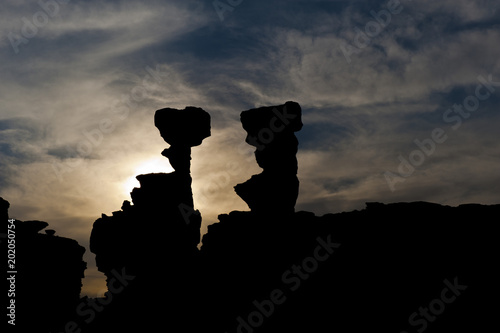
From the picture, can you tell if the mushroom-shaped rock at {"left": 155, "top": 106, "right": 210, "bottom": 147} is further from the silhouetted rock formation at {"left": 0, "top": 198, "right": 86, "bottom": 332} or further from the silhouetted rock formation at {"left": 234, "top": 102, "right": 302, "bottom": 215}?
the silhouetted rock formation at {"left": 0, "top": 198, "right": 86, "bottom": 332}

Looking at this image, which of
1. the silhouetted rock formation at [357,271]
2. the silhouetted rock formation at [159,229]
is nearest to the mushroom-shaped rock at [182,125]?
the silhouetted rock formation at [159,229]

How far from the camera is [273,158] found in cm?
4281

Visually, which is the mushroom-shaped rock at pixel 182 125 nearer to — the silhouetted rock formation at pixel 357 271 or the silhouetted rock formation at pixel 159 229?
the silhouetted rock formation at pixel 159 229

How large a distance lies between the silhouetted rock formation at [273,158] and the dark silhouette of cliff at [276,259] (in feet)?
0.32

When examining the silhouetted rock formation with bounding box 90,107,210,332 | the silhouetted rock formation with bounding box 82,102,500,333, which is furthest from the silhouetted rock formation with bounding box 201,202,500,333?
the silhouetted rock formation with bounding box 90,107,210,332

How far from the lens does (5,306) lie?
4728cm

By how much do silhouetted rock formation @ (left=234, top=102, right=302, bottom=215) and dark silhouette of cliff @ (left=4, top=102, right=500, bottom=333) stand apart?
3.9 inches

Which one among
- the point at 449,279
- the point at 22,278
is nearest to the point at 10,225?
the point at 22,278

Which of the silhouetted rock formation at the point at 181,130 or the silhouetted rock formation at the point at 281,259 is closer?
the silhouetted rock formation at the point at 281,259

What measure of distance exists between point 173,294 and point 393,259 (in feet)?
71.3

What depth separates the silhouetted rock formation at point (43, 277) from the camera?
50812mm

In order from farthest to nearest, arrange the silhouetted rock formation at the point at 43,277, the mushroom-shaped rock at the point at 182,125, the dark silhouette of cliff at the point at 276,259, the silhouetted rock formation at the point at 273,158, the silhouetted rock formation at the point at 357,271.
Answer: the silhouetted rock formation at the point at 43,277, the mushroom-shaped rock at the point at 182,125, the silhouetted rock formation at the point at 273,158, the dark silhouette of cliff at the point at 276,259, the silhouetted rock formation at the point at 357,271

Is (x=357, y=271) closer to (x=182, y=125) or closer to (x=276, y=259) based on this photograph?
(x=276, y=259)

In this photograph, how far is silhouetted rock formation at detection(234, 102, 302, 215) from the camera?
41812 mm
